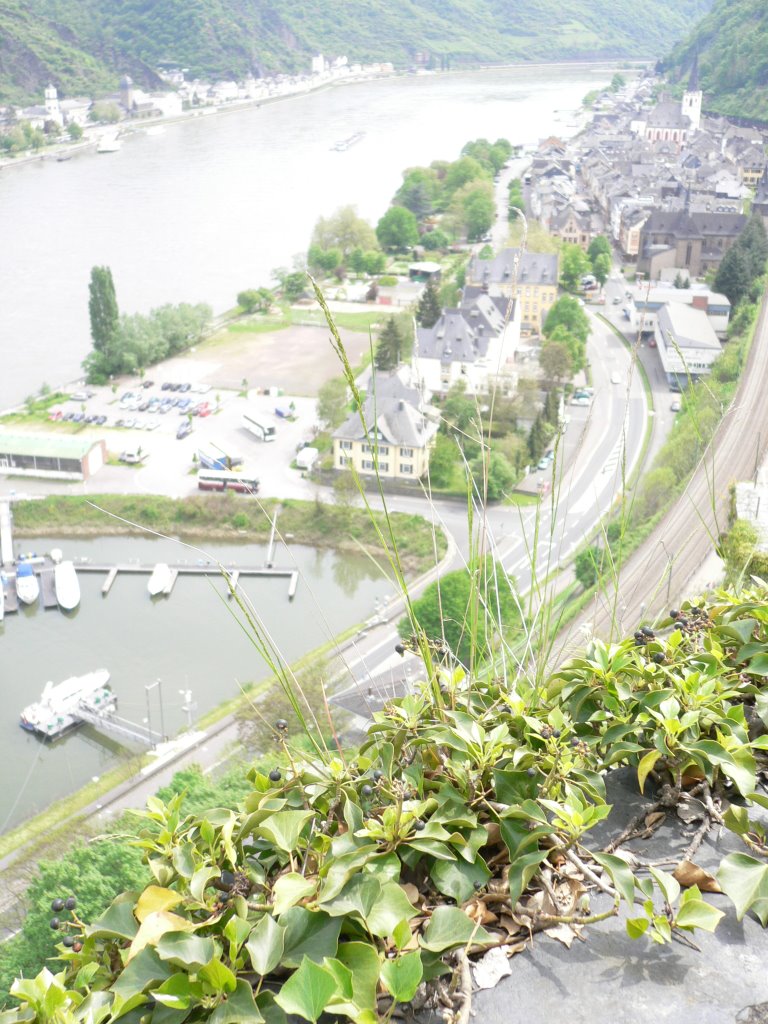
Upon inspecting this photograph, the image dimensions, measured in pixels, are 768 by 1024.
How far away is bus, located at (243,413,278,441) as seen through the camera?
10.8 metres

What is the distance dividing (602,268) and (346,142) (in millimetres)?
12976

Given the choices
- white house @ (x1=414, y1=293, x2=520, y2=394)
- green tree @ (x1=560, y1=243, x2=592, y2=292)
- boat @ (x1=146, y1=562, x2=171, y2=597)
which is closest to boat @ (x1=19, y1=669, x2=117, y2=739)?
boat @ (x1=146, y1=562, x2=171, y2=597)

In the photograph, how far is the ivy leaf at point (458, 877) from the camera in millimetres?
756

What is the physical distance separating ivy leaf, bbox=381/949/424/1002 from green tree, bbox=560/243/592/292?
1573 centimetres

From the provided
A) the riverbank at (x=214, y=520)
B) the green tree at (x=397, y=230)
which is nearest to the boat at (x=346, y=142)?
the green tree at (x=397, y=230)

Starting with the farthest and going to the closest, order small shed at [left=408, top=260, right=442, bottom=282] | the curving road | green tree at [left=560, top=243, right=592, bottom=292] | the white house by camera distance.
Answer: small shed at [left=408, top=260, right=442, bottom=282] < green tree at [left=560, top=243, right=592, bottom=292] < the white house < the curving road

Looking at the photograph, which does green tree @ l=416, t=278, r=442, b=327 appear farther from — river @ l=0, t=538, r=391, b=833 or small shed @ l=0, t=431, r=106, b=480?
river @ l=0, t=538, r=391, b=833

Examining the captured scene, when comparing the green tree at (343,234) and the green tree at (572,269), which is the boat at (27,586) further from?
the green tree at (343,234)

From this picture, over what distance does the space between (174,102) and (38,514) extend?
87.0ft

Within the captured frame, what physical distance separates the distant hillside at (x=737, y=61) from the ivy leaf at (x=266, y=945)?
1090 inches

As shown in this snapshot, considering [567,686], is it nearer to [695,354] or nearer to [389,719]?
[389,719]

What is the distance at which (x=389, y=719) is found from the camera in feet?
2.90

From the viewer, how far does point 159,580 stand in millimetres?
8141

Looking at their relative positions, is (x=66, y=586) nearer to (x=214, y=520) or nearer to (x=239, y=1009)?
(x=214, y=520)
